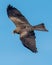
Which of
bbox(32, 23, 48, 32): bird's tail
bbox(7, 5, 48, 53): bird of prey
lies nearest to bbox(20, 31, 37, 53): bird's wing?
bbox(7, 5, 48, 53): bird of prey

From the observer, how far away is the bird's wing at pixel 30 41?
63.0ft

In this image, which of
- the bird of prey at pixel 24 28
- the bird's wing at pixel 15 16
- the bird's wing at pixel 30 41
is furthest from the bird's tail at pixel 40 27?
the bird's wing at pixel 15 16

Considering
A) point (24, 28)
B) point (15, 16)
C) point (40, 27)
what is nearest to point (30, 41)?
point (40, 27)

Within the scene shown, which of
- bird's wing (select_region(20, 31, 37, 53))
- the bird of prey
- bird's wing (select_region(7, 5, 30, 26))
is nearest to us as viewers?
bird's wing (select_region(20, 31, 37, 53))

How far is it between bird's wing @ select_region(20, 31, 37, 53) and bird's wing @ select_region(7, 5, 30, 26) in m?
2.62

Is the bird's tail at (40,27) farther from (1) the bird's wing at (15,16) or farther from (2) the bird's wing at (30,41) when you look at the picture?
(1) the bird's wing at (15,16)

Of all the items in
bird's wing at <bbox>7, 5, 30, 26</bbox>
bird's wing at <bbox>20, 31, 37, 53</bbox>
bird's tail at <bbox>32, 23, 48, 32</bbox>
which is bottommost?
bird's wing at <bbox>20, 31, 37, 53</bbox>

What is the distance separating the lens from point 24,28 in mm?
21969

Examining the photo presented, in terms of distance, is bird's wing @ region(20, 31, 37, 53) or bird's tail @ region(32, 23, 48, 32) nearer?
bird's wing @ region(20, 31, 37, 53)

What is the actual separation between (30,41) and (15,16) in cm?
499

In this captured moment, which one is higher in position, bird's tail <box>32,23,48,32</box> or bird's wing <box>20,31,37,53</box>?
bird's tail <box>32,23,48,32</box>

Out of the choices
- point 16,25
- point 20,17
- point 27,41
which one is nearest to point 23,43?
point 27,41

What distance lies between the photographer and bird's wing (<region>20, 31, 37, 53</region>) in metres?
19.2

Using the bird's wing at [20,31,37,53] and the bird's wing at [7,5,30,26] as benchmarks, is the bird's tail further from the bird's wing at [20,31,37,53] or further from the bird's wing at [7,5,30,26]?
the bird's wing at [7,5,30,26]
